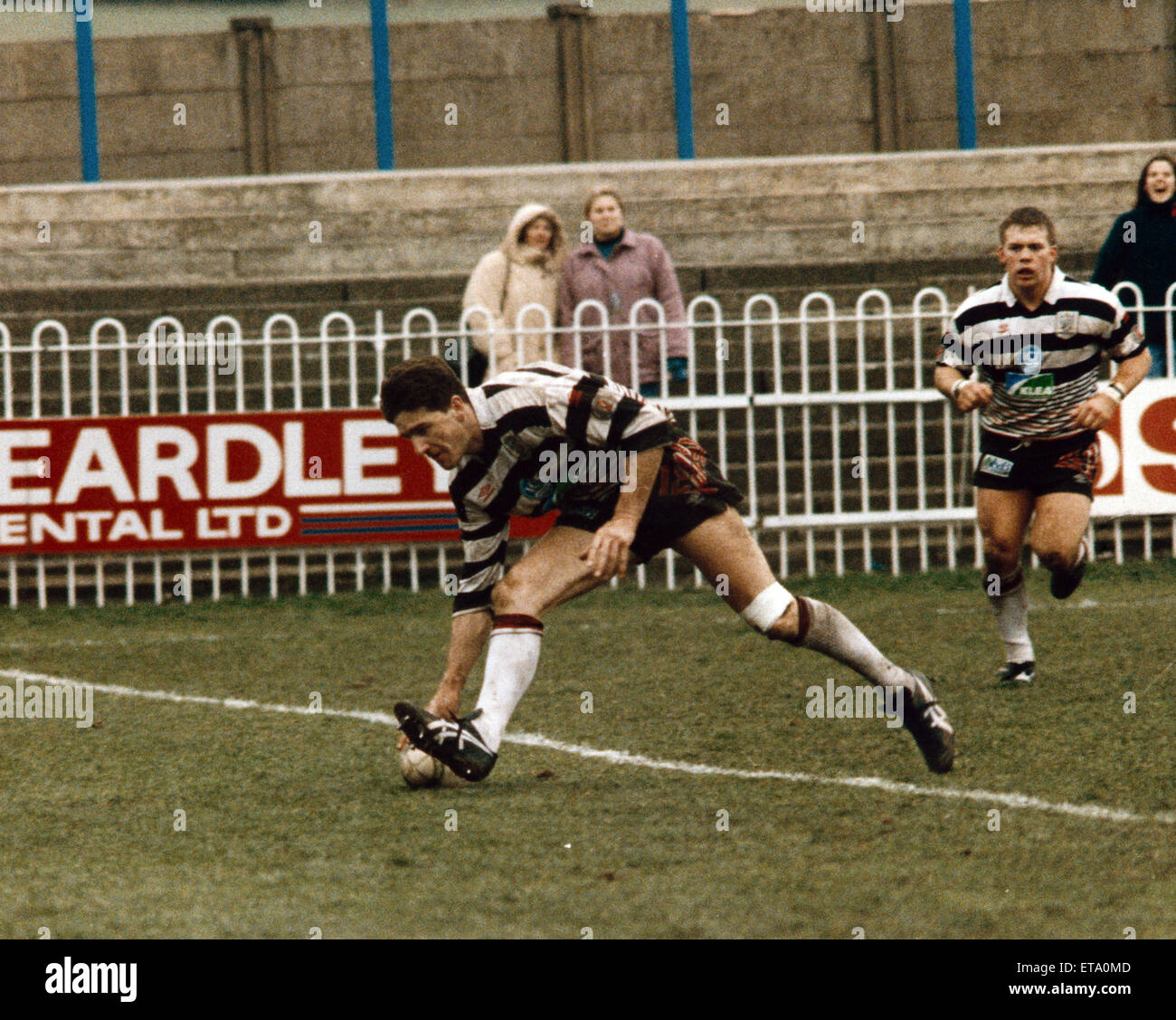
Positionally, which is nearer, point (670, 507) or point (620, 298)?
point (670, 507)

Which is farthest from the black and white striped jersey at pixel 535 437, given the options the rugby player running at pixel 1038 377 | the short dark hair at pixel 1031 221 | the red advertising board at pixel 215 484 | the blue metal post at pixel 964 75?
the blue metal post at pixel 964 75

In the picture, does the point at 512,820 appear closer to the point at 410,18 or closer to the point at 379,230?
the point at 379,230

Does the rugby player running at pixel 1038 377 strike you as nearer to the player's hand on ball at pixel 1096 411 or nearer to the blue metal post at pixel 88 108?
the player's hand on ball at pixel 1096 411

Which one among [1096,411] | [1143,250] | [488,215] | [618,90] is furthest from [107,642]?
[618,90]

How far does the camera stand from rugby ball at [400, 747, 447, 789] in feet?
19.7

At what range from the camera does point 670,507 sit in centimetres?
592

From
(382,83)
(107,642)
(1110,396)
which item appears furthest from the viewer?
(382,83)

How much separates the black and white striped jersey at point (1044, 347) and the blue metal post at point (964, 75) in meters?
9.57

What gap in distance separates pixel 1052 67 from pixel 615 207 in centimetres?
1380

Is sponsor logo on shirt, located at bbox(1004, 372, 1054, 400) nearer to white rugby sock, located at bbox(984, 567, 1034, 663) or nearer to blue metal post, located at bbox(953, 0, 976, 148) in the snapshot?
white rugby sock, located at bbox(984, 567, 1034, 663)

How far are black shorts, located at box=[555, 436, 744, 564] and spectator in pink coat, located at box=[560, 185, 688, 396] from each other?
5.34 metres

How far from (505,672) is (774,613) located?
2.83ft

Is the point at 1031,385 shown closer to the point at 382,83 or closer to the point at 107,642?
the point at 107,642
